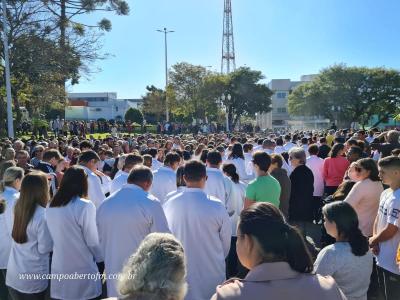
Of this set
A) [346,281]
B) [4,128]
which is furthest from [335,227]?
[4,128]

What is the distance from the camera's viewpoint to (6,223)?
4.67 meters

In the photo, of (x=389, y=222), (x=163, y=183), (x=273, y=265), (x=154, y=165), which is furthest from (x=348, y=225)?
(x=154, y=165)

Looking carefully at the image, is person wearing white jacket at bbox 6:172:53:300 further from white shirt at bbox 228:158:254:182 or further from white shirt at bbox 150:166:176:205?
white shirt at bbox 228:158:254:182

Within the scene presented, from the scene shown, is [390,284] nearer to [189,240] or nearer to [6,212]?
[189,240]

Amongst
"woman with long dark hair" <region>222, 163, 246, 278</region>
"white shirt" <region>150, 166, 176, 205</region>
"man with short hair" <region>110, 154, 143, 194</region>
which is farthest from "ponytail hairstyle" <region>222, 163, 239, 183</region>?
"man with short hair" <region>110, 154, 143, 194</region>

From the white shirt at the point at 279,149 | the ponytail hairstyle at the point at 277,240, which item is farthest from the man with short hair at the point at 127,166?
the white shirt at the point at 279,149

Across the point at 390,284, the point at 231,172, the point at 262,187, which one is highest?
the point at 231,172

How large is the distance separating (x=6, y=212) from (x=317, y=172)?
6703mm

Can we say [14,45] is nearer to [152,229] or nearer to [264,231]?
[152,229]

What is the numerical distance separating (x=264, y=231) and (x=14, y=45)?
80.5 feet

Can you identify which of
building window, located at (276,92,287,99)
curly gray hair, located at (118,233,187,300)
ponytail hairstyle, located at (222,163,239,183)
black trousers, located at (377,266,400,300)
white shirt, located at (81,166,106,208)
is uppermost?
building window, located at (276,92,287,99)

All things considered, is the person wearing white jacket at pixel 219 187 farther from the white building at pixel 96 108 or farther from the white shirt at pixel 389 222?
the white building at pixel 96 108

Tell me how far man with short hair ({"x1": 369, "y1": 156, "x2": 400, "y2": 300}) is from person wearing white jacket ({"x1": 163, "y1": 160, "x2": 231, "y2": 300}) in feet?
5.23

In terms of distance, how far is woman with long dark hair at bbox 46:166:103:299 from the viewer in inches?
163
